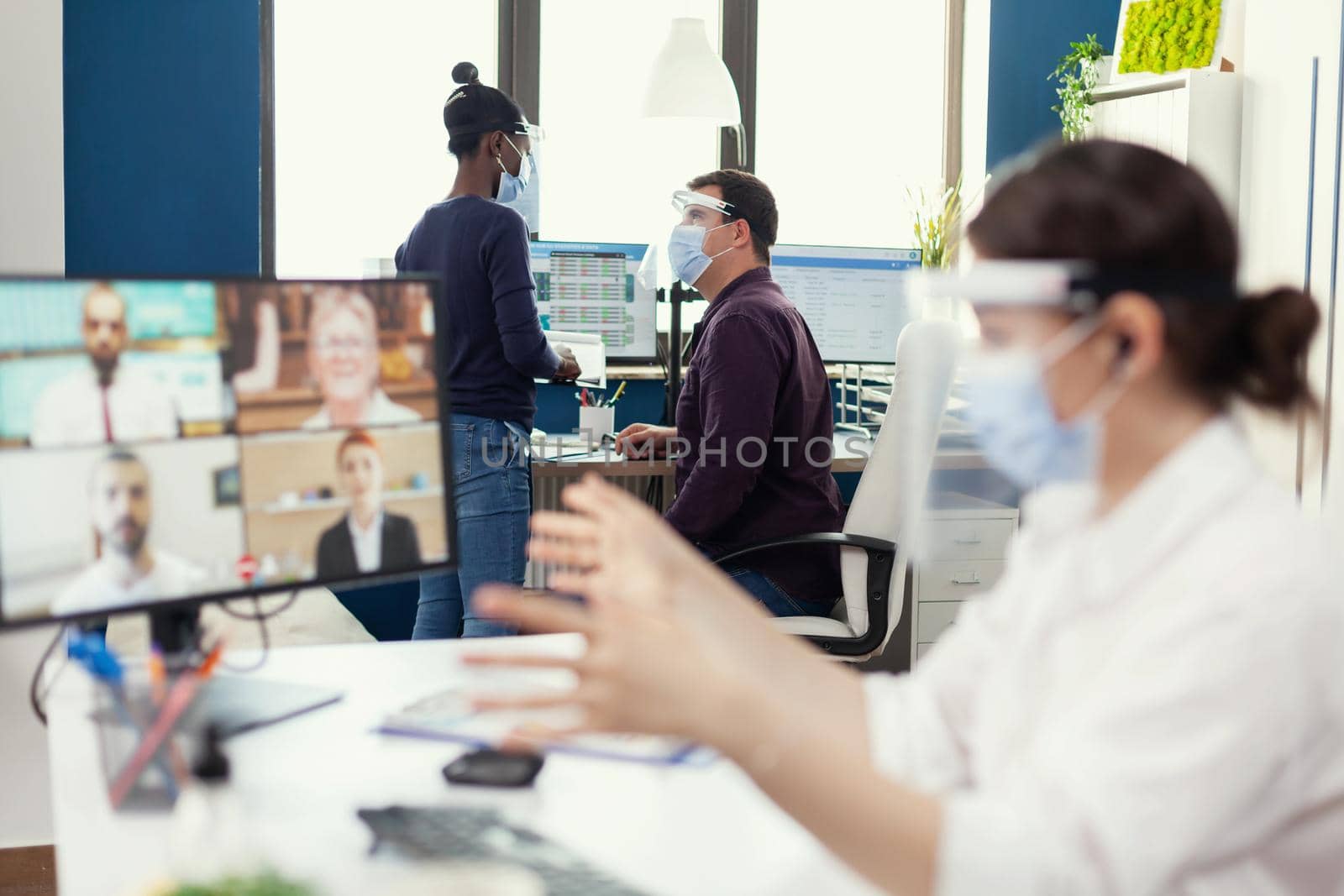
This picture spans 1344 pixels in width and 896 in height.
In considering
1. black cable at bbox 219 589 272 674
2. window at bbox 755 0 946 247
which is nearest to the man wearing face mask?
black cable at bbox 219 589 272 674

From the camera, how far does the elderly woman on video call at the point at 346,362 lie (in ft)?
4.64

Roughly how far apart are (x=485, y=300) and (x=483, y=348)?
0.11 metres

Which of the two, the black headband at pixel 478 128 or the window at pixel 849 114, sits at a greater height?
the window at pixel 849 114

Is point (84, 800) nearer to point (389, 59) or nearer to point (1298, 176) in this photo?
point (1298, 176)

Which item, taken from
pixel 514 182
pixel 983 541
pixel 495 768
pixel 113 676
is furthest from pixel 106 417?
pixel 983 541

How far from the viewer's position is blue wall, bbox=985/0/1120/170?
4.49 metres

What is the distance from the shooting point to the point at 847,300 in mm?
3908

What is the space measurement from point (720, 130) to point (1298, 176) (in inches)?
77.6

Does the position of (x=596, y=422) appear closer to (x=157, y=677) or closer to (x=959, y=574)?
(x=959, y=574)

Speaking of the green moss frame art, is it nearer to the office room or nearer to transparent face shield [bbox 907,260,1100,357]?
the office room

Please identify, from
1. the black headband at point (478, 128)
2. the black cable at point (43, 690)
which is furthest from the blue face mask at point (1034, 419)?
the black headband at point (478, 128)

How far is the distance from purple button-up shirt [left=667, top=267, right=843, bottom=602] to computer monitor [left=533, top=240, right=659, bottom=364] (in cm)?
106

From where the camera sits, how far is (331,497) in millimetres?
1414

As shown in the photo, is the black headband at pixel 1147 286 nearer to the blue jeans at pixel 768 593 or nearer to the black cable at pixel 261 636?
the black cable at pixel 261 636
